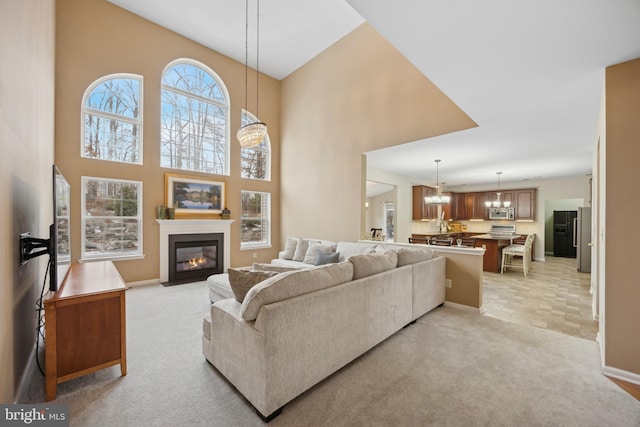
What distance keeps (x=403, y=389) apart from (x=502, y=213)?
349 inches

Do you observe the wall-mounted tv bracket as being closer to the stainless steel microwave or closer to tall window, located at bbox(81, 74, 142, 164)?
tall window, located at bbox(81, 74, 142, 164)

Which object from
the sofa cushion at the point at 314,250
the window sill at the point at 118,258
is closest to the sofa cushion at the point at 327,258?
the sofa cushion at the point at 314,250

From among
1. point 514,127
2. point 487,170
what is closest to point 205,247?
point 514,127

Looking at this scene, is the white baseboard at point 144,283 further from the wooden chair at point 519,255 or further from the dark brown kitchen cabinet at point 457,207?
the dark brown kitchen cabinet at point 457,207

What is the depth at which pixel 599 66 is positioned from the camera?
2.23m

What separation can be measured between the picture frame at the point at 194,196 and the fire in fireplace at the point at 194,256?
490mm

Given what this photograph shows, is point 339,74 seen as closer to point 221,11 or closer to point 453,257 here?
point 221,11

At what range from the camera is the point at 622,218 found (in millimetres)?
2168

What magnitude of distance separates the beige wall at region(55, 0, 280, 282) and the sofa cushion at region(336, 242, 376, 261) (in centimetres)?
279

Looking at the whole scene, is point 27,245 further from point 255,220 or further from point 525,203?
point 525,203

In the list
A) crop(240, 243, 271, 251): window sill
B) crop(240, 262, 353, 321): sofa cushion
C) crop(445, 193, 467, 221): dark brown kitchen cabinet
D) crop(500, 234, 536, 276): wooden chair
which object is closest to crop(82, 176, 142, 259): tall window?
crop(240, 243, 271, 251): window sill

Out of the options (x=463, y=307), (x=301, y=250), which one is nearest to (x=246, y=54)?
(x=301, y=250)

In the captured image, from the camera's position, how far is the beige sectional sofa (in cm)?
167

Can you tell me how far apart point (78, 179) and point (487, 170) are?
8747mm
